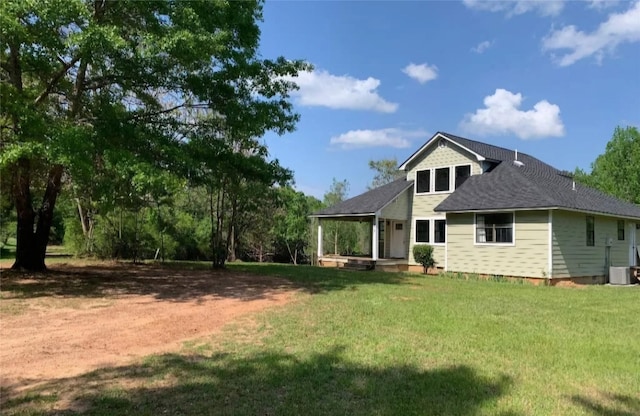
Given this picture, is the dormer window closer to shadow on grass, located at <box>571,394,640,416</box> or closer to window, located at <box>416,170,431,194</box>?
window, located at <box>416,170,431,194</box>

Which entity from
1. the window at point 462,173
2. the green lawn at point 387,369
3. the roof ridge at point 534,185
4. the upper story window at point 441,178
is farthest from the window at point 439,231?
the green lawn at point 387,369

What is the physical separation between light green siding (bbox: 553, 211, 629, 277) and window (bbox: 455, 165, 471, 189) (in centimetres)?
452

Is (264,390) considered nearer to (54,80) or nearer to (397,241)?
(54,80)

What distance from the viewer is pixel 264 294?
1049 cm

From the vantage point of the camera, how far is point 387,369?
504 cm

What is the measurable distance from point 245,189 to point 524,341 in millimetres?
13089

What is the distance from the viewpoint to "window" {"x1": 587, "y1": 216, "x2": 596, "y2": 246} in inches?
674

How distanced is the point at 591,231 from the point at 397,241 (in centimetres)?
787

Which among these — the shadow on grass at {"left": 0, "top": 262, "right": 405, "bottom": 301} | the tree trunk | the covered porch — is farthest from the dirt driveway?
the covered porch

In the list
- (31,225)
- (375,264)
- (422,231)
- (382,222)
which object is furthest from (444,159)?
(31,225)

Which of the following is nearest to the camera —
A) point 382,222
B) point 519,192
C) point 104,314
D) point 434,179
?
point 104,314

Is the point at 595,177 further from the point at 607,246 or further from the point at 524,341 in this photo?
the point at 524,341

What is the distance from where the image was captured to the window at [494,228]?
16.6 metres

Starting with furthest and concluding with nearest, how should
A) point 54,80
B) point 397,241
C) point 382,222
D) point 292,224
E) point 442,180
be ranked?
point 292,224 < point 382,222 < point 397,241 < point 442,180 < point 54,80
